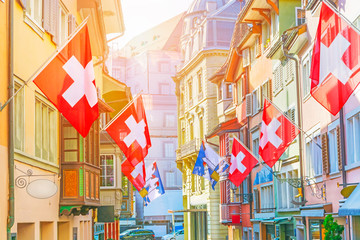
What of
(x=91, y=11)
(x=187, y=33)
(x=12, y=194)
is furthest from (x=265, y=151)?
(x=187, y=33)

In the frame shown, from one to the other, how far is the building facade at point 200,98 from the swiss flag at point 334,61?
135 ft

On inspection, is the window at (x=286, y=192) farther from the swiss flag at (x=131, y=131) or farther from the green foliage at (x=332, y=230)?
the green foliage at (x=332, y=230)

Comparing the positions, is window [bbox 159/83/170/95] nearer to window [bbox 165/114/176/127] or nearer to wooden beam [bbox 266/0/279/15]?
window [bbox 165/114/176/127]

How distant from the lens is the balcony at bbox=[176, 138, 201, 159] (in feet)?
191

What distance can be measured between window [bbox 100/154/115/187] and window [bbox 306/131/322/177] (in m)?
15.2

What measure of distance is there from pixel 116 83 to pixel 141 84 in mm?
57750

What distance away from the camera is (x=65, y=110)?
12.8 m

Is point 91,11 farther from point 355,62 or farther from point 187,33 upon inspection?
point 187,33

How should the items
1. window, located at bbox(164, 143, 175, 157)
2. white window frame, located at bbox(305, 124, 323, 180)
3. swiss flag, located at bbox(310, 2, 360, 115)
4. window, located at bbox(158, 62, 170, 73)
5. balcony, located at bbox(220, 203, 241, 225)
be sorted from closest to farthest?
swiss flag, located at bbox(310, 2, 360, 115) → white window frame, located at bbox(305, 124, 323, 180) → balcony, located at bbox(220, 203, 241, 225) → window, located at bbox(164, 143, 175, 157) → window, located at bbox(158, 62, 170, 73)

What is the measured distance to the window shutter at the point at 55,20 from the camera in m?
19.2

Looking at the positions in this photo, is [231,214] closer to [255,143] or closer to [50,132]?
[255,143]

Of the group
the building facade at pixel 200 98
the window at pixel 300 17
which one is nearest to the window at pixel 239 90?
the window at pixel 300 17

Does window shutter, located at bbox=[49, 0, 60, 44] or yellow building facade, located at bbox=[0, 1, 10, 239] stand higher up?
window shutter, located at bbox=[49, 0, 60, 44]

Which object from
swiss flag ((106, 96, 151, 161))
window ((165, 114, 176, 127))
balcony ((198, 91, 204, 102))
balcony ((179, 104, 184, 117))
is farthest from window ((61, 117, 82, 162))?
window ((165, 114, 176, 127))
